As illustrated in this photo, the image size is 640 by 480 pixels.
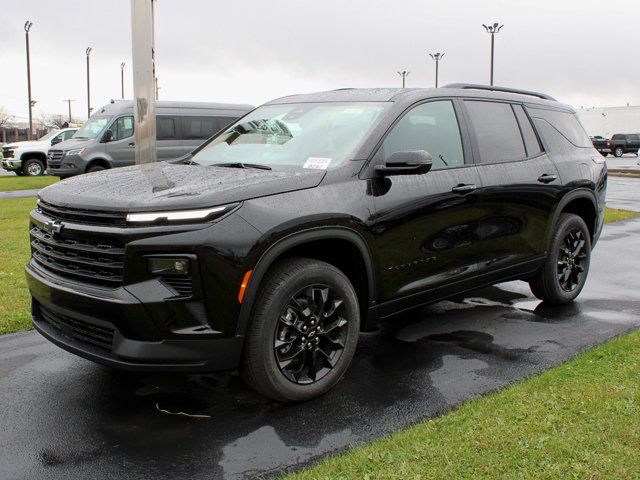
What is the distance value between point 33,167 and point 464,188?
76.5 ft

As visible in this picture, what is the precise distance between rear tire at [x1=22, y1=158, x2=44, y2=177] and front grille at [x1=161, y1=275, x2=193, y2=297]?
2357 cm

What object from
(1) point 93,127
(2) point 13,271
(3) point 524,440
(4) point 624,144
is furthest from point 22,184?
(4) point 624,144

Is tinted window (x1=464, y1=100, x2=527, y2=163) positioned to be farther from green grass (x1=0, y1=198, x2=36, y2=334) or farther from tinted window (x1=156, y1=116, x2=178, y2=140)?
tinted window (x1=156, y1=116, x2=178, y2=140)

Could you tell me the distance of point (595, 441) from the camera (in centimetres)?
326

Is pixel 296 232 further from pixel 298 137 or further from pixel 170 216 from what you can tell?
pixel 298 137

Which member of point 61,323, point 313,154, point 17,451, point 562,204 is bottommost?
point 17,451

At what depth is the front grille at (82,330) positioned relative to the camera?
3467mm

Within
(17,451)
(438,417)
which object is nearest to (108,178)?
(17,451)

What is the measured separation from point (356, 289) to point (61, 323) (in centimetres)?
176

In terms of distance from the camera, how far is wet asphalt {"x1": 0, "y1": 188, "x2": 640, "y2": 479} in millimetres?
3242

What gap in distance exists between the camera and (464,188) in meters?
4.70

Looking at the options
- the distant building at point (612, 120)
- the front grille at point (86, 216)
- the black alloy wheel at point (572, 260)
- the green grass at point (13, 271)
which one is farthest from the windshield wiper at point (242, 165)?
the distant building at point (612, 120)

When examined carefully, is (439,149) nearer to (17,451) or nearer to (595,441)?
(595,441)

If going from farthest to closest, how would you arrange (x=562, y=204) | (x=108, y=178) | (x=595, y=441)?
(x=562, y=204) < (x=108, y=178) < (x=595, y=441)
